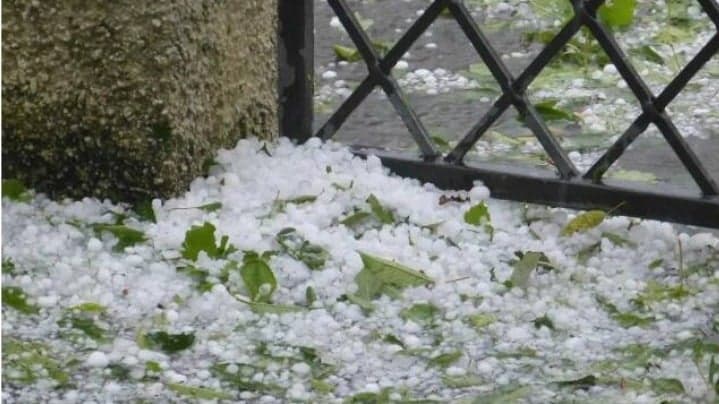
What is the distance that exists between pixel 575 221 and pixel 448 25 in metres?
1.33

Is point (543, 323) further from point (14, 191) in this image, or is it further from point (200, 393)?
point (14, 191)

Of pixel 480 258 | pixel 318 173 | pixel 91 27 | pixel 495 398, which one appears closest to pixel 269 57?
Answer: pixel 318 173

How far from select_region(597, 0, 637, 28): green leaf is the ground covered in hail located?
3.12 ft

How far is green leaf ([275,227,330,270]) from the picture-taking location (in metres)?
2.13

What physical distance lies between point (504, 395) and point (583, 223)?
569 mm

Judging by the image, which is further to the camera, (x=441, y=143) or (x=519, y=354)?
(x=441, y=143)

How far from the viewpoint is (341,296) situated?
80.4 inches

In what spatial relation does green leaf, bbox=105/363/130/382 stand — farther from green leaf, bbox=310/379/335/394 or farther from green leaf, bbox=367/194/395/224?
green leaf, bbox=367/194/395/224

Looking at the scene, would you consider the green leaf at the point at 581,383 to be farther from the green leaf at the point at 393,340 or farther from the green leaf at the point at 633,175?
the green leaf at the point at 633,175

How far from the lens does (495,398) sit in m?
1.74

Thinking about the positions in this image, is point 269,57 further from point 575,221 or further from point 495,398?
point 495,398

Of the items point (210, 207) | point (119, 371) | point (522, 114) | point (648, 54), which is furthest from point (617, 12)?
point (119, 371)

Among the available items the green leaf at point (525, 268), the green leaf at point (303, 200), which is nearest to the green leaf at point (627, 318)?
the green leaf at point (525, 268)

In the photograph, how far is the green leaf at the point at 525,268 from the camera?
208 cm
